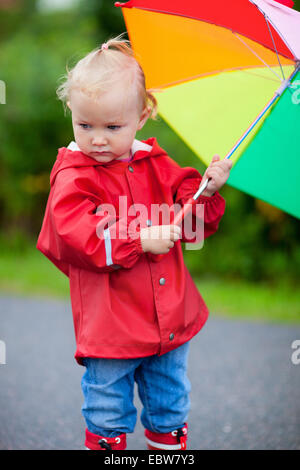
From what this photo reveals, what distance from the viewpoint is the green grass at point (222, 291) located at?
5.36 m

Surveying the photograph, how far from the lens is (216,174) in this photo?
205 cm

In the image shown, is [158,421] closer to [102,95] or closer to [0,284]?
[102,95]

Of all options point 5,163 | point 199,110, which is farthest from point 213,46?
point 5,163

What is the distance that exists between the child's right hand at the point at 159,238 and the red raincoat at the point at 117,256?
3 centimetres

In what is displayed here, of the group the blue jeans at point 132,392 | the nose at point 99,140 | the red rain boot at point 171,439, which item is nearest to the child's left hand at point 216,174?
the nose at point 99,140

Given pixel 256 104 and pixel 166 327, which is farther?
pixel 256 104

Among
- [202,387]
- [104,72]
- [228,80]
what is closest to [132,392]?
[104,72]

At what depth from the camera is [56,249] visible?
199cm

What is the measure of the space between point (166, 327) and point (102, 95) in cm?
79

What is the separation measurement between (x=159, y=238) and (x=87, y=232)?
22 centimetres

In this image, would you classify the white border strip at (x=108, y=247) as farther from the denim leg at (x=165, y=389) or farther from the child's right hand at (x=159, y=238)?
the denim leg at (x=165, y=389)

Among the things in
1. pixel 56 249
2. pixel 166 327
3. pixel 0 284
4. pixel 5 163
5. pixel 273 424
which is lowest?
pixel 0 284

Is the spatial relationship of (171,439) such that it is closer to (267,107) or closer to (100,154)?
(100,154)

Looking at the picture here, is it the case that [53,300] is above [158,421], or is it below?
below
